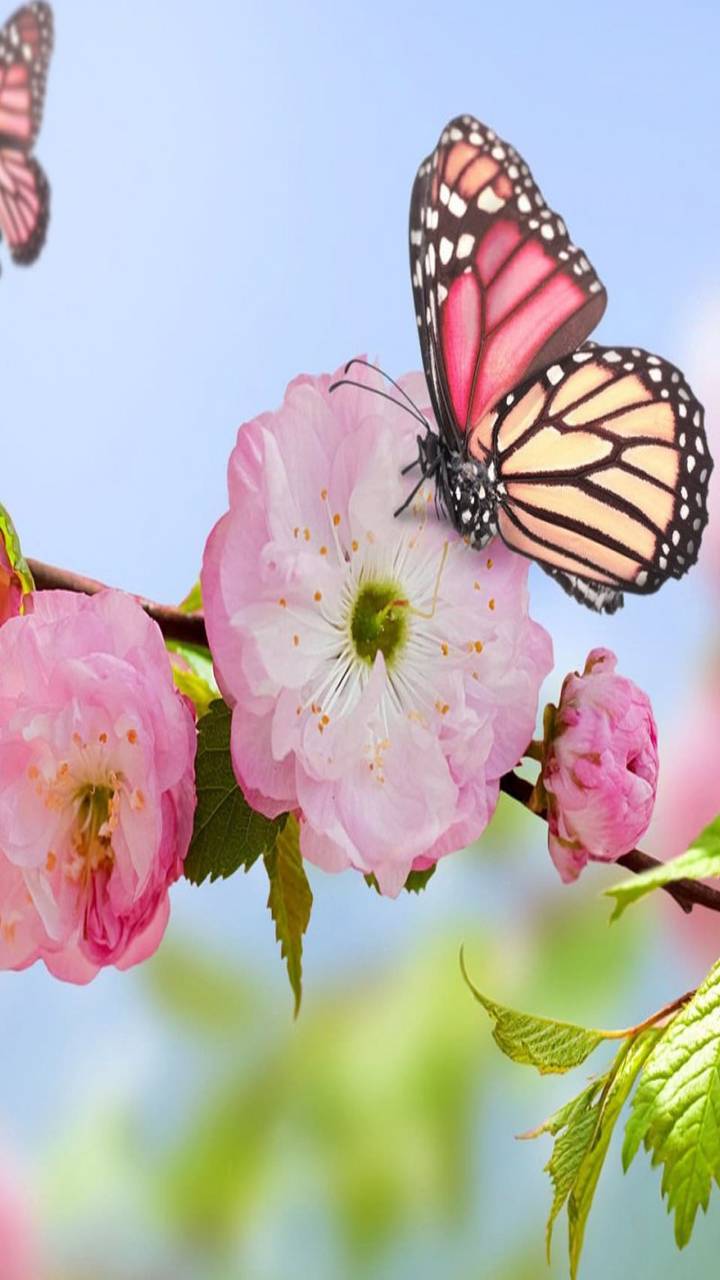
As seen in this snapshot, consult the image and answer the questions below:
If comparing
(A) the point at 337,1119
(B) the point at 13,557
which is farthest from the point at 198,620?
(A) the point at 337,1119

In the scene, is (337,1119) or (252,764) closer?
(252,764)

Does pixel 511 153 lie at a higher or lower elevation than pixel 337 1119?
higher

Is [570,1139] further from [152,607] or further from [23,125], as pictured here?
[23,125]

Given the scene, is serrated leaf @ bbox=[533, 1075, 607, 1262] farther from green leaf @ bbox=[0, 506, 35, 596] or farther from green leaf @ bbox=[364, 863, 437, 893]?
→ green leaf @ bbox=[0, 506, 35, 596]

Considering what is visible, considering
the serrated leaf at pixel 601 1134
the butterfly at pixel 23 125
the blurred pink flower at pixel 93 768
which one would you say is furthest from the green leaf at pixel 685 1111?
the butterfly at pixel 23 125

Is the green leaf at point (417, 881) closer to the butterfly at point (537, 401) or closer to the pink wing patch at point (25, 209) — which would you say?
the butterfly at point (537, 401)

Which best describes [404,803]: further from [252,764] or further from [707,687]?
[707,687]

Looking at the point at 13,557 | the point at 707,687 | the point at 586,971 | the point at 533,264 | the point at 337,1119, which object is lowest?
the point at 337,1119
